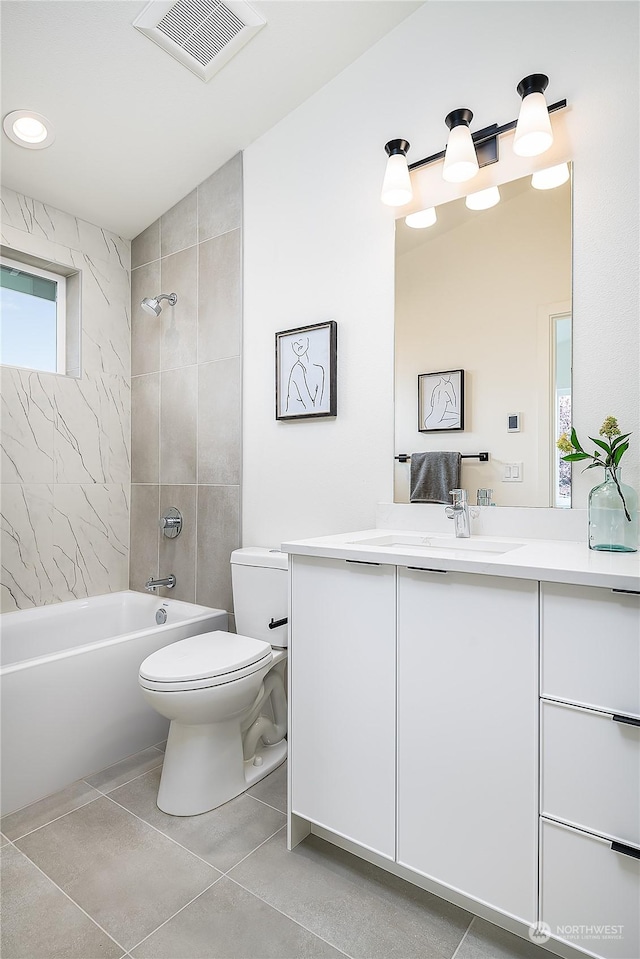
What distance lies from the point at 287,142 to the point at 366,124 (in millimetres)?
418

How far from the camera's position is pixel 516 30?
169 cm

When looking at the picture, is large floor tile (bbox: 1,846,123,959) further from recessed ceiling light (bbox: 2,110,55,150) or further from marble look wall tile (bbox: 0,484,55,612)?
recessed ceiling light (bbox: 2,110,55,150)

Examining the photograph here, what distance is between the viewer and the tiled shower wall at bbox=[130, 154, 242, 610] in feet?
8.20

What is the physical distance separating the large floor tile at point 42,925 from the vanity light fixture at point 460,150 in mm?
2301

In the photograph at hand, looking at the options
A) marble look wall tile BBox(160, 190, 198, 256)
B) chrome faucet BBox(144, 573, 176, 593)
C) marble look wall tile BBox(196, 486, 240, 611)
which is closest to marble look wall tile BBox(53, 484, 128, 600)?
chrome faucet BBox(144, 573, 176, 593)

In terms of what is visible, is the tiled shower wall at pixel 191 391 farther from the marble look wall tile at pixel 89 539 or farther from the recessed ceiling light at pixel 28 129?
the recessed ceiling light at pixel 28 129

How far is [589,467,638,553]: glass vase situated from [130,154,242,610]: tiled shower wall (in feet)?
4.95

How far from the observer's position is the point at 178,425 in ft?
8.91

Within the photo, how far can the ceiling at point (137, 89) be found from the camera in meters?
1.83

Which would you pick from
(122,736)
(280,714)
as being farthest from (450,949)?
(122,736)

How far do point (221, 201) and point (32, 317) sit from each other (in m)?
1.09

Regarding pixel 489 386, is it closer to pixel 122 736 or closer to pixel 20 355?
pixel 122 736

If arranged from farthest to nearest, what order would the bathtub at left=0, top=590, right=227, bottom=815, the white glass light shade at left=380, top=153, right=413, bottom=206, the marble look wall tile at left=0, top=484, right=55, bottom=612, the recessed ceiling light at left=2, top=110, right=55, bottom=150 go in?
the marble look wall tile at left=0, top=484, right=55, bottom=612 → the recessed ceiling light at left=2, top=110, right=55, bottom=150 → the white glass light shade at left=380, top=153, right=413, bottom=206 → the bathtub at left=0, top=590, right=227, bottom=815

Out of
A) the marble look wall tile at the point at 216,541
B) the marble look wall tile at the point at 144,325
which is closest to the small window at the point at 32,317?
the marble look wall tile at the point at 144,325
